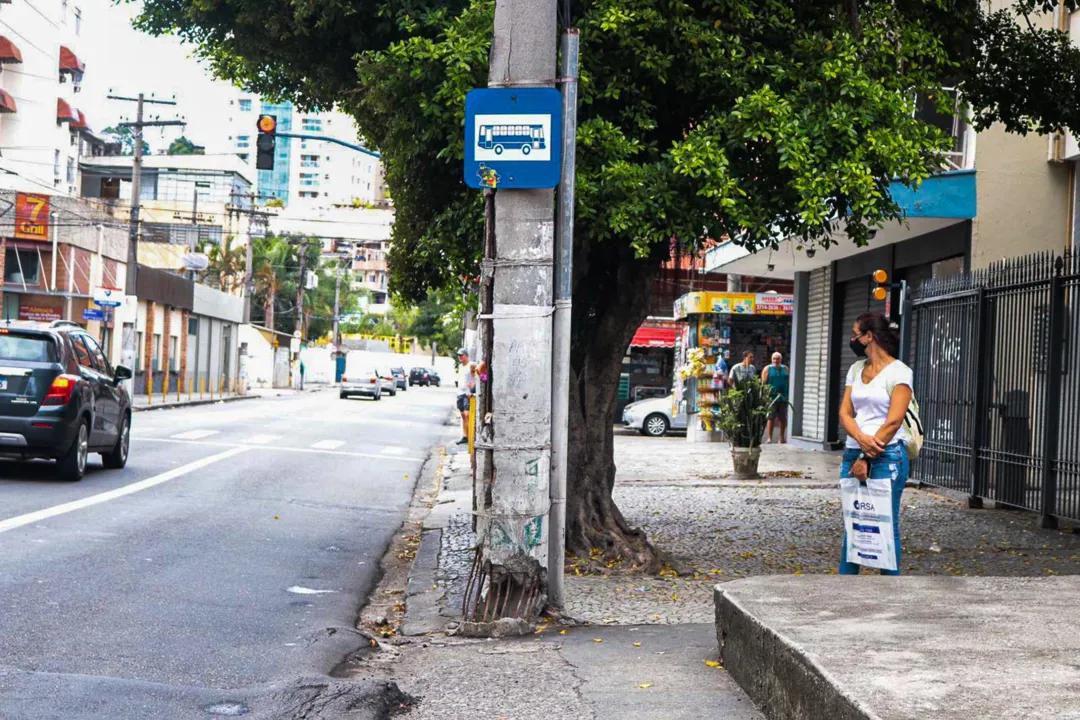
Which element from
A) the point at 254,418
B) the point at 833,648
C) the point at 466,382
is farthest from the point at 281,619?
the point at 254,418

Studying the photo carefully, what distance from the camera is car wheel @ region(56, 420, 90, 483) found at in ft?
48.0

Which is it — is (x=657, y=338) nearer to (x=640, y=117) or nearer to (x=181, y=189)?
(x=640, y=117)

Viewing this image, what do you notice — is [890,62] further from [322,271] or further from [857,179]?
[322,271]

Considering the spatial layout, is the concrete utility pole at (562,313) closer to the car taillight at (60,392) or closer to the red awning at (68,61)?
the car taillight at (60,392)

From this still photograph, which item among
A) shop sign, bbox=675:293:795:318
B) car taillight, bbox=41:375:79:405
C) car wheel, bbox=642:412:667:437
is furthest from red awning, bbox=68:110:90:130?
car taillight, bbox=41:375:79:405

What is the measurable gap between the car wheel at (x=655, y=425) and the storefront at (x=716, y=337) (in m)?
0.97

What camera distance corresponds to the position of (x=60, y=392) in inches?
574

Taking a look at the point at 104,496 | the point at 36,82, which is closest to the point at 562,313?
the point at 104,496

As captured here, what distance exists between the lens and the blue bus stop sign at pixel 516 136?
721 centimetres

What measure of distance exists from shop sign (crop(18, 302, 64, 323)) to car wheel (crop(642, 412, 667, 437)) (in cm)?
2160

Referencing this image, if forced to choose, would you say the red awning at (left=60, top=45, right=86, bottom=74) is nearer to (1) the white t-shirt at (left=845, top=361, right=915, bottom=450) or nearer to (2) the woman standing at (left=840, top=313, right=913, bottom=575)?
(2) the woman standing at (left=840, top=313, right=913, bottom=575)

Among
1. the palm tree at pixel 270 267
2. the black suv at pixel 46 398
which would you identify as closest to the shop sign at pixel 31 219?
the black suv at pixel 46 398

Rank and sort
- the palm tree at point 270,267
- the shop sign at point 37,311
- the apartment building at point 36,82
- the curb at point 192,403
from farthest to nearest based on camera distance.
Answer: the palm tree at point 270,267 < the apartment building at point 36,82 < the shop sign at point 37,311 < the curb at point 192,403

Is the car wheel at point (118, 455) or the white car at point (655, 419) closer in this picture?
the car wheel at point (118, 455)
